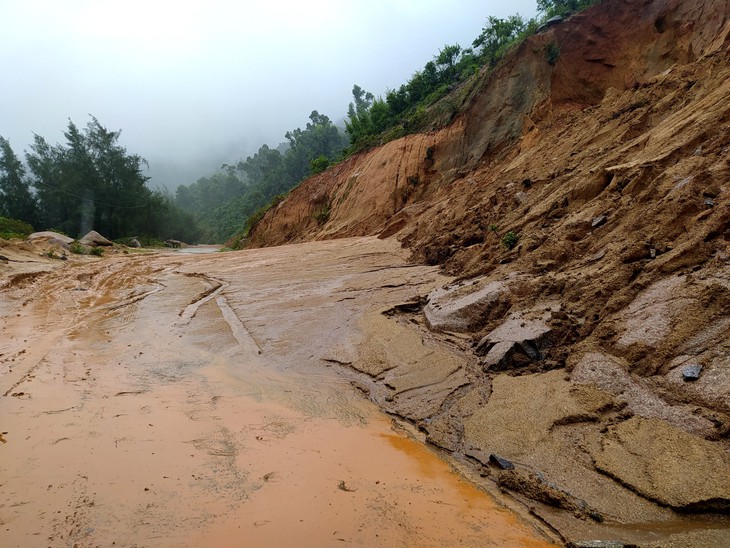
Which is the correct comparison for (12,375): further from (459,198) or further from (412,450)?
(459,198)

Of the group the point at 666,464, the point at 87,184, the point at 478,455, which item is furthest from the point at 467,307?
the point at 87,184

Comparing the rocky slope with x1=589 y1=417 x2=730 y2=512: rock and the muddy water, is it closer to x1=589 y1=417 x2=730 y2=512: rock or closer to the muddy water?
x1=589 y1=417 x2=730 y2=512: rock

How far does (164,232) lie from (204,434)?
144ft

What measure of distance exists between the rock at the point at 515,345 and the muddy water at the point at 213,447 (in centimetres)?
131

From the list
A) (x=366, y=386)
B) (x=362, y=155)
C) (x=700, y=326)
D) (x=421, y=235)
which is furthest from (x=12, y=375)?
(x=362, y=155)

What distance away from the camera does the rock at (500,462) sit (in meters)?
2.65

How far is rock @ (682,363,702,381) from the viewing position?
112 inches

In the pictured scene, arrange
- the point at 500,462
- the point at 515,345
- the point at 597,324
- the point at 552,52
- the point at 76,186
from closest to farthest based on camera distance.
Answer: the point at 500,462 < the point at 597,324 < the point at 515,345 < the point at 552,52 < the point at 76,186

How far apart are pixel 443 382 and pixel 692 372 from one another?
1.88 m

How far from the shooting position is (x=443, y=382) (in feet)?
13.0

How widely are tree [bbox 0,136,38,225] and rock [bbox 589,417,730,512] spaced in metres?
41.8

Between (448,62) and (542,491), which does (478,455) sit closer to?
(542,491)

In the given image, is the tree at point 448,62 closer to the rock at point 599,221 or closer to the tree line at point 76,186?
the rock at point 599,221

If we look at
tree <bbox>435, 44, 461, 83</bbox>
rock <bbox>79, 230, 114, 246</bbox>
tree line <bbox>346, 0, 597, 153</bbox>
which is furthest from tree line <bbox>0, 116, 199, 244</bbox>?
tree <bbox>435, 44, 461, 83</bbox>
